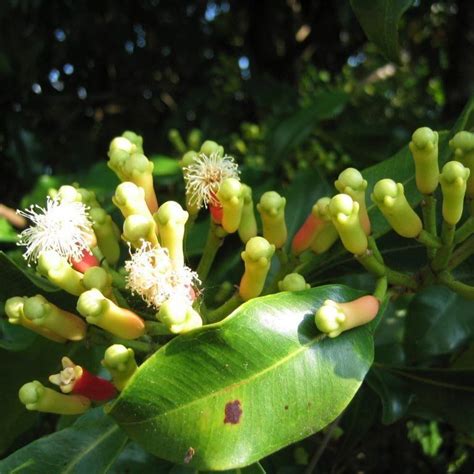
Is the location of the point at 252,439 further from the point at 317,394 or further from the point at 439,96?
the point at 439,96

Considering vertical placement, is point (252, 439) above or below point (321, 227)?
below

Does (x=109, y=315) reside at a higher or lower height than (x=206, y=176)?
lower

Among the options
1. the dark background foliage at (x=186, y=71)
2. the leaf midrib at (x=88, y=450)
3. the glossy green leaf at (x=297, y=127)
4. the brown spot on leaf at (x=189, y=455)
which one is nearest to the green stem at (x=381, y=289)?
the brown spot on leaf at (x=189, y=455)

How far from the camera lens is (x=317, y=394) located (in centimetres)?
85

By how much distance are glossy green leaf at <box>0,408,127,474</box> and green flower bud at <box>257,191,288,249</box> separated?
0.37m

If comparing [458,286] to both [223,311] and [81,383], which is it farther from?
[81,383]

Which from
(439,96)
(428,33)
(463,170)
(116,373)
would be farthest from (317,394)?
(439,96)

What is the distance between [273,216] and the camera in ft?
3.56

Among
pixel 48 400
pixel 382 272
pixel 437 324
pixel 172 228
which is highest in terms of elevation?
pixel 172 228

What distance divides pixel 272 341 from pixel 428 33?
2.83 metres

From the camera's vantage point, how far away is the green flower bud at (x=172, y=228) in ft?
3.21

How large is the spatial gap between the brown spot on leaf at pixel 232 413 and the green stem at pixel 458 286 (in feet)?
1.19

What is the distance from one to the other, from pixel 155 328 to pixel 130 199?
0.18m

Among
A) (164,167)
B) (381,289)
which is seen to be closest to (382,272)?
(381,289)
